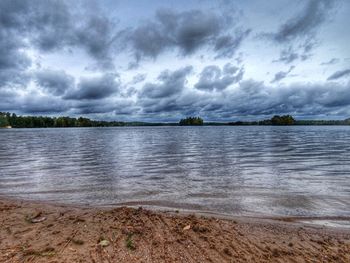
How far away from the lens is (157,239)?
6594 mm

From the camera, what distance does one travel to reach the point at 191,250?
6027 millimetres

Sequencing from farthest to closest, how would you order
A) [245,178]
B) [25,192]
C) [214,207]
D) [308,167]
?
[308,167] < [245,178] < [25,192] < [214,207]

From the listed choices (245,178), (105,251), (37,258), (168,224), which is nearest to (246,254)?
(168,224)

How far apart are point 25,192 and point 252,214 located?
35.0ft

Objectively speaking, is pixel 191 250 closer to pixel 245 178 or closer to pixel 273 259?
→ pixel 273 259

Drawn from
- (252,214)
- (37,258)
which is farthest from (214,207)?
(37,258)

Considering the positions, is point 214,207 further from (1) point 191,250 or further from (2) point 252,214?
(1) point 191,250

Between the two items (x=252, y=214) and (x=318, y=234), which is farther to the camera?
(x=252, y=214)

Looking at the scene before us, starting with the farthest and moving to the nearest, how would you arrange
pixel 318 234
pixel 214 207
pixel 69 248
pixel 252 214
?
pixel 214 207 → pixel 252 214 → pixel 318 234 → pixel 69 248

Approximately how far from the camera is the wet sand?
5.79 metres

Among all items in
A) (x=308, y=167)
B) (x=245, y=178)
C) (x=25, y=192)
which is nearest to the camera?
(x=25, y=192)

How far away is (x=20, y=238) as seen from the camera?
6.80m

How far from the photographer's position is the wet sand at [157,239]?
579cm

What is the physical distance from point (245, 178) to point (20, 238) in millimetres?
12074
